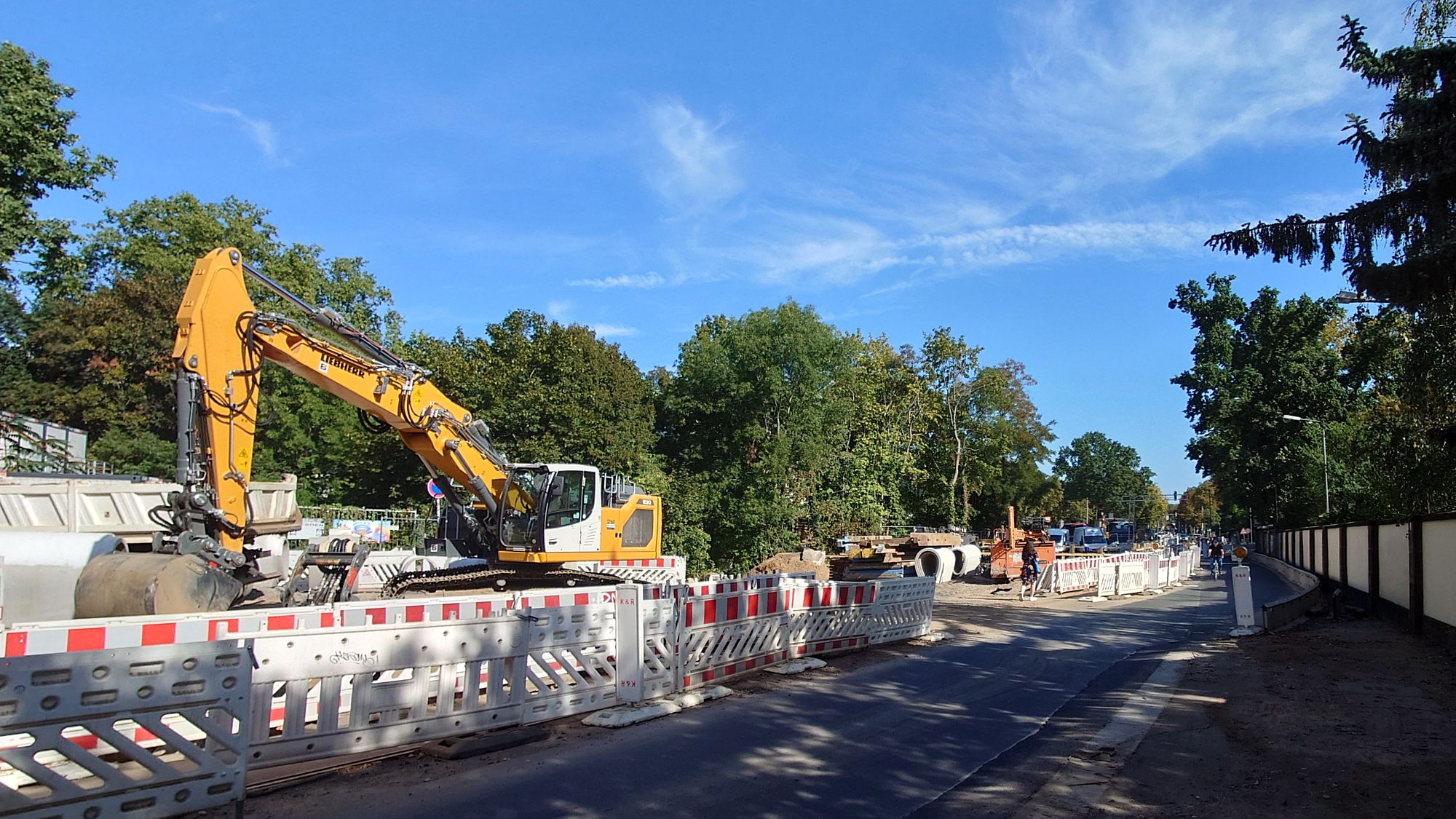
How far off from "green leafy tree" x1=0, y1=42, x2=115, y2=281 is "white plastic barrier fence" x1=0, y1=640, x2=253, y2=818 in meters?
27.4

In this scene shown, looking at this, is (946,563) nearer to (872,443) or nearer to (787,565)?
(787,565)

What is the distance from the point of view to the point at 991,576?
1302 inches

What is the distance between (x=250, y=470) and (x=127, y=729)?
671cm

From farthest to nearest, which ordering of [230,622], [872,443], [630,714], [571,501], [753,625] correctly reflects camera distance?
[872,443], [571,501], [753,625], [630,714], [230,622]

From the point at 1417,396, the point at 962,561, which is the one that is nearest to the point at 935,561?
the point at 962,561

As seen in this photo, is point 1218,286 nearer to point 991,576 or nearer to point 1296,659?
point 991,576

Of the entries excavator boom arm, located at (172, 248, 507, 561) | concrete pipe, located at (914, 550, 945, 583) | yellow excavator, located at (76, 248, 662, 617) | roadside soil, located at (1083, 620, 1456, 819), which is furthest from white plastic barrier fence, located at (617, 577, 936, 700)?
concrete pipe, located at (914, 550, 945, 583)

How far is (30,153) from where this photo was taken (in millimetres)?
27844

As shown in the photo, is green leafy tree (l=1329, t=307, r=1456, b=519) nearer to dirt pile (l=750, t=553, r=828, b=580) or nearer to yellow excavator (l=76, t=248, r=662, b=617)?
yellow excavator (l=76, t=248, r=662, b=617)

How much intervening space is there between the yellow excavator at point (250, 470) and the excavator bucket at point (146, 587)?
0.05ft

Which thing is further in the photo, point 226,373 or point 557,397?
point 557,397

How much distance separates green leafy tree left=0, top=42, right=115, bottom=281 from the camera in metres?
26.9

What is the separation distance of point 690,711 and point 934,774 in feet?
10.0

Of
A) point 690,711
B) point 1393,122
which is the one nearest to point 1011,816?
point 690,711
